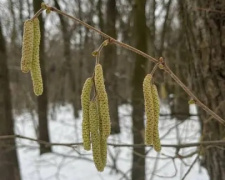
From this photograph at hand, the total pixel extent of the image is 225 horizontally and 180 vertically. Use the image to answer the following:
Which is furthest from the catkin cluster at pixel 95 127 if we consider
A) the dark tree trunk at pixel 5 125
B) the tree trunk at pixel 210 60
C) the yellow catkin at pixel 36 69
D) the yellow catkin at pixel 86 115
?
the dark tree trunk at pixel 5 125

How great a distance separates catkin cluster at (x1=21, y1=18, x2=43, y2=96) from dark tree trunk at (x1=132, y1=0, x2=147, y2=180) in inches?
154

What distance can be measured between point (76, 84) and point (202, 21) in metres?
12.4

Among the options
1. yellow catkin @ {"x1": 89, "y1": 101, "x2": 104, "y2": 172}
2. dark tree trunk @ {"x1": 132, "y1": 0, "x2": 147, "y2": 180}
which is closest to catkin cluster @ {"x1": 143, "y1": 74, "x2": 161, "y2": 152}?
yellow catkin @ {"x1": 89, "y1": 101, "x2": 104, "y2": 172}

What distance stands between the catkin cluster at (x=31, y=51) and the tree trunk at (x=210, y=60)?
3.92ft

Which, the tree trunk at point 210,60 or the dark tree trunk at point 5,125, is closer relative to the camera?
the tree trunk at point 210,60

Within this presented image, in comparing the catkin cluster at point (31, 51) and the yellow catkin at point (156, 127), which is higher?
the catkin cluster at point (31, 51)

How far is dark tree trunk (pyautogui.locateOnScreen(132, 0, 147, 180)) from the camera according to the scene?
488 cm

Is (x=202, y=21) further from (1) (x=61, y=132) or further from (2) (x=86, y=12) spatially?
(1) (x=61, y=132)

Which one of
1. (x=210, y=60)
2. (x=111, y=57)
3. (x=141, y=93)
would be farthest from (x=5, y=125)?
(x=111, y=57)

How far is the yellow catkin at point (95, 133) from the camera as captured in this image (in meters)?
0.91

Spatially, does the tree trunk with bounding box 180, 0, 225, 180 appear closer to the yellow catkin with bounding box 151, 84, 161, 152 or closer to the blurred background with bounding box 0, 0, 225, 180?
the blurred background with bounding box 0, 0, 225, 180

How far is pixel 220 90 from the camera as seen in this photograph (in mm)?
2051

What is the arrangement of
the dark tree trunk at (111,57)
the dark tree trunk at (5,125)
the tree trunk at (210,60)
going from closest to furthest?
1. the tree trunk at (210,60)
2. the dark tree trunk at (5,125)
3. the dark tree trunk at (111,57)

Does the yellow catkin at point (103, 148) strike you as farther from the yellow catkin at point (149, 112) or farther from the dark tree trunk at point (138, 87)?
the dark tree trunk at point (138, 87)
